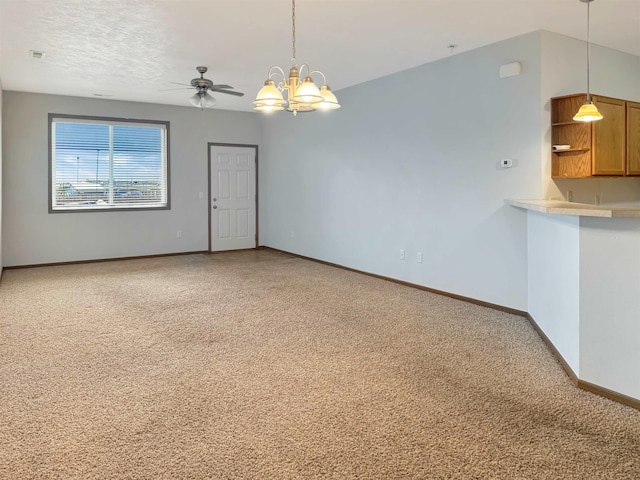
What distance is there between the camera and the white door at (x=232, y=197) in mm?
8711

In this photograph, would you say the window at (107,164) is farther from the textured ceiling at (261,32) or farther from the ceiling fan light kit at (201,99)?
the ceiling fan light kit at (201,99)

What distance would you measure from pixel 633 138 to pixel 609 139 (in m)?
0.49

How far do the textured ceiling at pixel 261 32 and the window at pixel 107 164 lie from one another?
5.17 ft

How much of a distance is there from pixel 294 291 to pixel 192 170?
4050 millimetres

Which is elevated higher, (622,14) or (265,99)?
(622,14)

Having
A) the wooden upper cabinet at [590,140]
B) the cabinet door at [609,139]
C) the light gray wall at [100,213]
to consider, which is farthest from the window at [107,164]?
the cabinet door at [609,139]

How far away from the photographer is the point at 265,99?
116 inches

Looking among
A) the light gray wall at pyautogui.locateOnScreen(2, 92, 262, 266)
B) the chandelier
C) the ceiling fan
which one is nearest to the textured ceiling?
the ceiling fan

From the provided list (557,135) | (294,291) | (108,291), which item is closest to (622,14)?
(557,135)

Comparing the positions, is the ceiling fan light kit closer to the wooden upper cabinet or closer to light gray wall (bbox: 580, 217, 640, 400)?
the wooden upper cabinet

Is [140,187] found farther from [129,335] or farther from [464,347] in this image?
[464,347]

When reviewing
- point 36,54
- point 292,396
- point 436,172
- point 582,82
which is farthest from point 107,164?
point 582,82

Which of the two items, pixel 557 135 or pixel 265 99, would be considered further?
pixel 557 135

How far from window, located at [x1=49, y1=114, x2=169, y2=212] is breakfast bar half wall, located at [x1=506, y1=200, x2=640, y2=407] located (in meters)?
6.88
